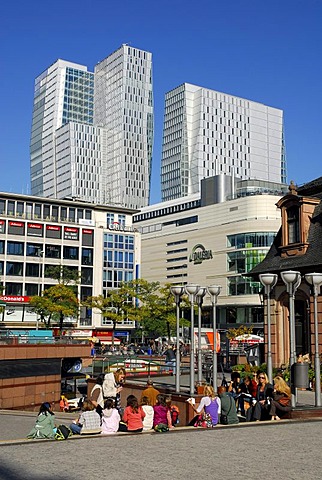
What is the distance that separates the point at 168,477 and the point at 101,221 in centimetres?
8948

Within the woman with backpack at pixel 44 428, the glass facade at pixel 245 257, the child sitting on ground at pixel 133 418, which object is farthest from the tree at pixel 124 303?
the woman with backpack at pixel 44 428

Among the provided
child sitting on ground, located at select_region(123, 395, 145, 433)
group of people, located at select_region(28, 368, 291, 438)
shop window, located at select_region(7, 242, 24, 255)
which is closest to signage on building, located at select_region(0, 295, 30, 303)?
shop window, located at select_region(7, 242, 24, 255)

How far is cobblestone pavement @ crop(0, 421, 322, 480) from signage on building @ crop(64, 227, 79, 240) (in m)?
78.9

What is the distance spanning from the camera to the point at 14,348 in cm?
3675

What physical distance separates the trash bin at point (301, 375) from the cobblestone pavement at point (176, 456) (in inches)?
74.0

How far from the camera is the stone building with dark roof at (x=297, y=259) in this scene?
1078 inches

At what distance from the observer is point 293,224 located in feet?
94.1

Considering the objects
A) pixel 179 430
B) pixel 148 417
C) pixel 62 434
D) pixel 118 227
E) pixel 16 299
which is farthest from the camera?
pixel 118 227

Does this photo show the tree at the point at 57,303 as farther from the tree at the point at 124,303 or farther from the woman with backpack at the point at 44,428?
the woman with backpack at the point at 44,428

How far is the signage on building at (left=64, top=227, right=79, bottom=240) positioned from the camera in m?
92.7

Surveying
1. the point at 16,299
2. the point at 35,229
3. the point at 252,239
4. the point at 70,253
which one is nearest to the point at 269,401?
the point at 16,299

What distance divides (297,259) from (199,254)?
316ft

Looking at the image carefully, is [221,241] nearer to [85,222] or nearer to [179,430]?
[85,222]

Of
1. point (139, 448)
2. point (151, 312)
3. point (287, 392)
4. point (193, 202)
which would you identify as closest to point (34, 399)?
point (287, 392)
